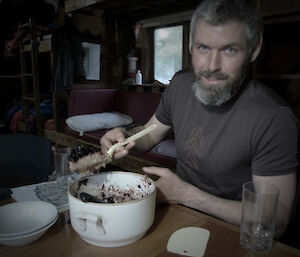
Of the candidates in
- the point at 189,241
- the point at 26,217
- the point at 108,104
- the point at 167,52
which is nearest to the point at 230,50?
the point at 189,241

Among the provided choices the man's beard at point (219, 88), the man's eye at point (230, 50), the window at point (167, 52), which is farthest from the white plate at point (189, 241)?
the window at point (167, 52)

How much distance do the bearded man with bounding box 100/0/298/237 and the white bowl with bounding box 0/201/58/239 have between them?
0.87 feet

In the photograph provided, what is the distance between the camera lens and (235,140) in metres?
0.93

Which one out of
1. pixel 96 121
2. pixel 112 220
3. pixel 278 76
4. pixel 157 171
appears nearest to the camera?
pixel 112 220

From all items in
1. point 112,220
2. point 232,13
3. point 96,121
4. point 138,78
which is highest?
point 232,13

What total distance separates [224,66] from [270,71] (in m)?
1.44

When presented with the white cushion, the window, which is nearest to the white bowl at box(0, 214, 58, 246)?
the white cushion

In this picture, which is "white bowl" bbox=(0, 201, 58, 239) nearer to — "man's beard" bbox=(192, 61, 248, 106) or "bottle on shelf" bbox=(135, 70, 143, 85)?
"man's beard" bbox=(192, 61, 248, 106)

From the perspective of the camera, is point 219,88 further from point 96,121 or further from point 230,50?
point 96,121

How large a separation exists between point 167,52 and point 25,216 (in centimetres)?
295

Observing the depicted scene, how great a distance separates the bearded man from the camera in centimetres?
80

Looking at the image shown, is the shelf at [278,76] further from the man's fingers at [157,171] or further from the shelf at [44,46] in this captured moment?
the shelf at [44,46]

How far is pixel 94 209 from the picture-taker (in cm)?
53

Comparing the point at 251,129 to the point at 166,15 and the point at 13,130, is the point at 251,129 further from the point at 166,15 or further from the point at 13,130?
the point at 13,130
